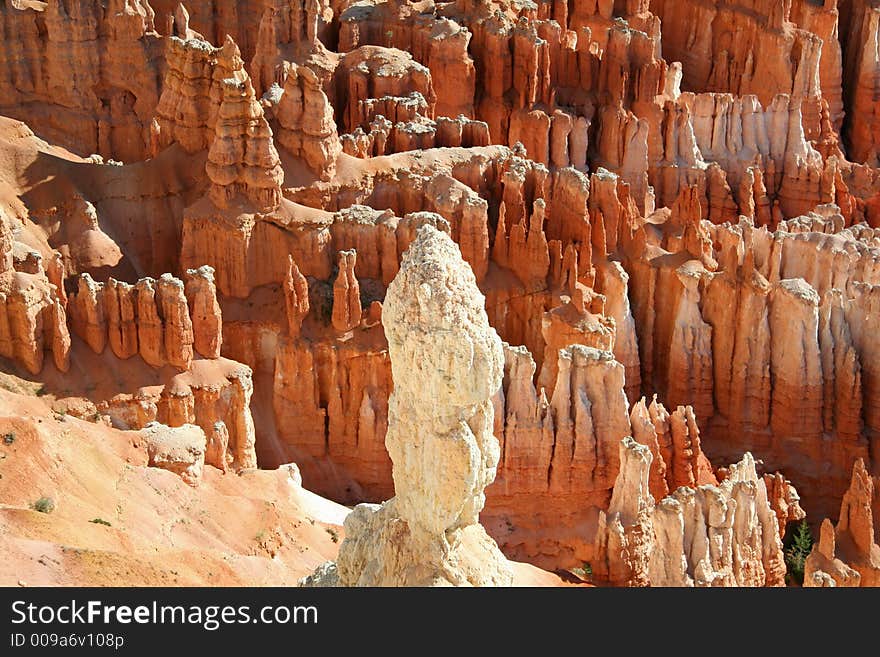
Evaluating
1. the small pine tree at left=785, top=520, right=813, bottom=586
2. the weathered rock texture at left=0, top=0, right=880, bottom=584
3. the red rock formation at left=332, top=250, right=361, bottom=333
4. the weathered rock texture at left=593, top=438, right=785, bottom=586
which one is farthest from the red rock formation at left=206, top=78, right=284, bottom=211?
the small pine tree at left=785, top=520, right=813, bottom=586

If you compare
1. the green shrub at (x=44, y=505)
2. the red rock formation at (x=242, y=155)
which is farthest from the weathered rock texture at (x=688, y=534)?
the red rock formation at (x=242, y=155)

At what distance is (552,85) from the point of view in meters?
49.4

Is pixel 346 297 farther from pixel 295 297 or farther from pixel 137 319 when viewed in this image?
pixel 137 319

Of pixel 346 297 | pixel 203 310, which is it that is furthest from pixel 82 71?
pixel 203 310

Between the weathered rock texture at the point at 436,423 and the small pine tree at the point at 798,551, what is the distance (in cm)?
1449

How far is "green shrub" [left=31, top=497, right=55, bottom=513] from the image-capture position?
2416 cm

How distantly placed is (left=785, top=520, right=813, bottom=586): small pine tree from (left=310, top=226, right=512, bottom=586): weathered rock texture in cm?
1449

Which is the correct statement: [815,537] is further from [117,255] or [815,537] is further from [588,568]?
[117,255]

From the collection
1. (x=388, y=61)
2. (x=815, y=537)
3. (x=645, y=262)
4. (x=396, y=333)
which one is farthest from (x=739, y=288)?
(x=396, y=333)

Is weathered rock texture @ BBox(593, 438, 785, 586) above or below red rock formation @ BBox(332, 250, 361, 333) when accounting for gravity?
below

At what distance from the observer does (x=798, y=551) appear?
33531 mm

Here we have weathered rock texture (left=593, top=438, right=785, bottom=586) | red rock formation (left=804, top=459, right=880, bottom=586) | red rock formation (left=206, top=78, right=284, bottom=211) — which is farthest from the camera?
red rock formation (left=206, top=78, right=284, bottom=211)

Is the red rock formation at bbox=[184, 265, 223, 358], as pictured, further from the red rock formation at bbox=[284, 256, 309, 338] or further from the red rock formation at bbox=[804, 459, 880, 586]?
the red rock formation at bbox=[804, 459, 880, 586]

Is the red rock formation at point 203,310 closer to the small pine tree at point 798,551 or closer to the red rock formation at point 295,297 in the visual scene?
the red rock formation at point 295,297
